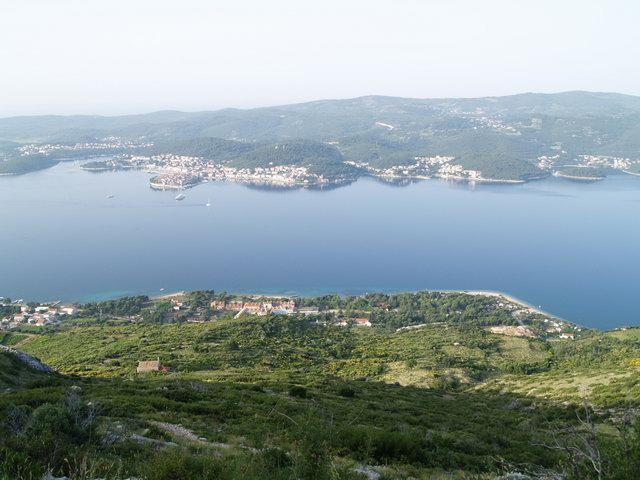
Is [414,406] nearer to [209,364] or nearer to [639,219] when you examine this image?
[209,364]

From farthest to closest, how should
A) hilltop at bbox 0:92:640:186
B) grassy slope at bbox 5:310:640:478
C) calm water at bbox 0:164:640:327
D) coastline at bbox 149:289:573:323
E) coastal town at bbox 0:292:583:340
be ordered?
hilltop at bbox 0:92:640:186 < calm water at bbox 0:164:640:327 < coastline at bbox 149:289:573:323 < coastal town at bbox 0:292:583:340 < grassy slope at bbox 5:310:640:478

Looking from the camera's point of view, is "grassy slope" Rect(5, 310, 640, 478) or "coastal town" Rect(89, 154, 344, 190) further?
"coastal town" Rect(89, 154, 344, 190)

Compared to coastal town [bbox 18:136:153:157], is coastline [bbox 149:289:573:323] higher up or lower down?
lower down

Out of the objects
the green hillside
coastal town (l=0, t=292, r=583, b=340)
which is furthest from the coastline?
the green hillside

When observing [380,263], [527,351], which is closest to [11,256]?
[380,263]

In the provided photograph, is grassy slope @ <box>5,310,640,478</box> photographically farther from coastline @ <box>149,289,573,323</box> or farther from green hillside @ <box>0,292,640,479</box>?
coastline @ <box>149,289,573,323</box>

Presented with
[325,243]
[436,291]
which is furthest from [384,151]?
[436,291]

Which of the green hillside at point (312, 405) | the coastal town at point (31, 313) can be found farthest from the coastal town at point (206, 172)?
the green hillside at point (312, 405)

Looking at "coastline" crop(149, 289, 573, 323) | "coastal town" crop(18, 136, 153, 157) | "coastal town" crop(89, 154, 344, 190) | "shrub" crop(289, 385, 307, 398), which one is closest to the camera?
"shrub" crop(289, 385, 307, 398)

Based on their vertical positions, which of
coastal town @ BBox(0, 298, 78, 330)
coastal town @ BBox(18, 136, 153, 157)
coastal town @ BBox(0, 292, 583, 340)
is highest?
coastal town @ BBox(18, 136, 153, 157)

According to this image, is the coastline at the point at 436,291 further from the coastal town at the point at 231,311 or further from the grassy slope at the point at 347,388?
the grassy slope at the point at 347,388
